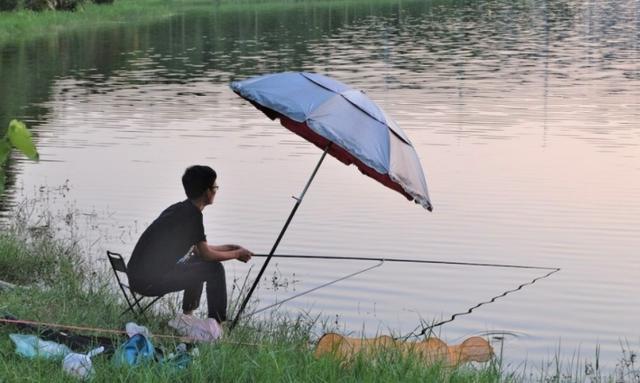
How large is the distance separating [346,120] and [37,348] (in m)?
2.32

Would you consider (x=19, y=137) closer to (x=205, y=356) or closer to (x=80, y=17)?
(x=205, y=356)

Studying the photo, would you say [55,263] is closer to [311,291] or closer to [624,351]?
[311,291]

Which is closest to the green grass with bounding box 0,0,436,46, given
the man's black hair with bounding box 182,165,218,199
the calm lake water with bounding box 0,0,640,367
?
the calm lake water with bounding box 0,0,640,367

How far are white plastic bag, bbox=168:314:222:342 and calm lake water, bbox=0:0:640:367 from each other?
2345 mm

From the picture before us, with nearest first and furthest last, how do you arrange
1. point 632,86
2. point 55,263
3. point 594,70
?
point 55,263
point 632,86
point 594,70

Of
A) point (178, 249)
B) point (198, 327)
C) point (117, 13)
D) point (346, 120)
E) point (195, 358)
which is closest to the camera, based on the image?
point (195, 358)

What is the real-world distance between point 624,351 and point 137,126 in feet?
49.2

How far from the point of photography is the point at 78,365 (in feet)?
21.4

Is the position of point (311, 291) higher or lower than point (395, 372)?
lower

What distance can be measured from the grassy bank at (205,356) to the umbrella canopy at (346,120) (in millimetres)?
1170

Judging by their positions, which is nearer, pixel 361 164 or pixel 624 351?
pixel 361 164

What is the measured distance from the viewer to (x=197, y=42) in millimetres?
44625

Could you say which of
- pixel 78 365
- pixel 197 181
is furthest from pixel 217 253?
pixel 78 365

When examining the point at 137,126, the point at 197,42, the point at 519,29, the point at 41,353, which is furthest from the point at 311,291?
the point at 519,29
